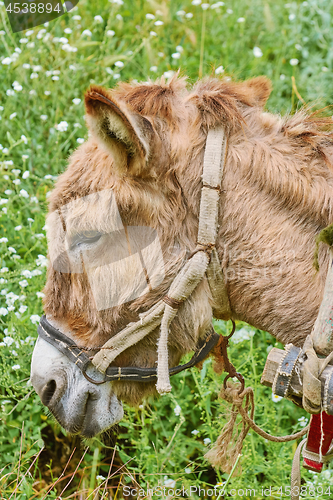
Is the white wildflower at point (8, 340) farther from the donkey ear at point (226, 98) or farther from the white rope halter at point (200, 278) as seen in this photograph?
the donkey ear at point (226, 98)

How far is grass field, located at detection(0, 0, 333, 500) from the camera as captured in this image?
2.74 metres

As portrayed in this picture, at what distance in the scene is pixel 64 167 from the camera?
13.8 ft

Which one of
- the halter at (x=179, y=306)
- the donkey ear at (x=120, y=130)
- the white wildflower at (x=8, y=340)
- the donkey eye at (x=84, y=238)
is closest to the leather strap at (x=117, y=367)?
the halter at (x=179, y=306)

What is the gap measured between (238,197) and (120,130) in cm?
50

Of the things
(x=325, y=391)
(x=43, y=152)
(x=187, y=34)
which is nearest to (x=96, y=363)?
(x=325, y=391)

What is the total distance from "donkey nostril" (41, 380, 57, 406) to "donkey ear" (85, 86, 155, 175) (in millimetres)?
913

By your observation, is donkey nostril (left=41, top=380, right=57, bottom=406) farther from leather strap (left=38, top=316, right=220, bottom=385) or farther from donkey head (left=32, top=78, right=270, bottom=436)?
leather strap (left=38, top=316, right=220, bottom=385)

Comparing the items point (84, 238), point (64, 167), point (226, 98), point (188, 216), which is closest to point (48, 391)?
point (84, 238)

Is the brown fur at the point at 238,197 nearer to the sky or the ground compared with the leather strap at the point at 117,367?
nearer to the sky

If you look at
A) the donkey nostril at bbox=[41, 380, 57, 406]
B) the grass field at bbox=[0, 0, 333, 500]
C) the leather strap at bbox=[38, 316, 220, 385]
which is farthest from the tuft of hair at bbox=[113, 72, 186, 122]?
the donkey nostril at bbox=[41, 380, 57, 406]

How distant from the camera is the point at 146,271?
73.9 inches

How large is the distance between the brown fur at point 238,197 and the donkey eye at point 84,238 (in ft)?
0.47

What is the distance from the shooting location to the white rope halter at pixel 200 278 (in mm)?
1761

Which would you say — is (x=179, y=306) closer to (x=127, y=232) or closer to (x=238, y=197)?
(x=127, y=232)
